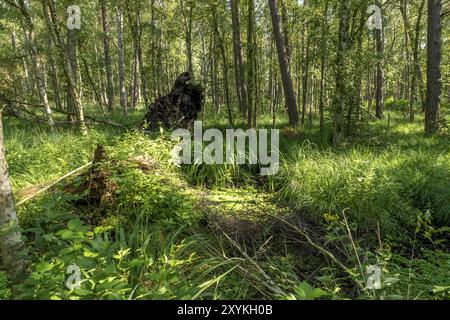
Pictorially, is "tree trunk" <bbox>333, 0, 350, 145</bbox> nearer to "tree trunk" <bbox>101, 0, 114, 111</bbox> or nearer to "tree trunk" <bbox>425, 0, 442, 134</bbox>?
"tree trunk" <bbox>425, 0, 442, 134</bbox>

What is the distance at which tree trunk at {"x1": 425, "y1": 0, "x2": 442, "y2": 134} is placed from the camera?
25.4ft

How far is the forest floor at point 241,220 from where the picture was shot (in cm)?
262

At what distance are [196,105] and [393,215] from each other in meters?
4.94

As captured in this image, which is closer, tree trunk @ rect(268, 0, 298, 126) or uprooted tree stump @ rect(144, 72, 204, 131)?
uprooted tree stump @ rect(144, 72, 204, 131)

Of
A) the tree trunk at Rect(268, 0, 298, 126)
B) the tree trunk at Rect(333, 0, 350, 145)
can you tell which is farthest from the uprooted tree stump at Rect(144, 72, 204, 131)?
the tree trunk at Rect(268, 0, 298, 126)

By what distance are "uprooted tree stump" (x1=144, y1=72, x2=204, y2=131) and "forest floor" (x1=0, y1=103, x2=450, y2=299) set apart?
188 centimetres

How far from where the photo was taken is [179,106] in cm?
765

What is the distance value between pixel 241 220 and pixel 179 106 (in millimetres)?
4177

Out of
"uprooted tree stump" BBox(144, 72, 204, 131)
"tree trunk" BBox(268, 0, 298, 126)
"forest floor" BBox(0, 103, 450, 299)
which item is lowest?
"forest floor" BBox(0, 103, 450, 299)

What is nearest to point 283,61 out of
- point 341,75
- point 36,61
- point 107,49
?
point 341,75

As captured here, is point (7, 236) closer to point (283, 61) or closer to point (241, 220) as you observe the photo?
point (241, 220)

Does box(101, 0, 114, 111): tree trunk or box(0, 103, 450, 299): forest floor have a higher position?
box(101, 0, 114, 111): tree trunk

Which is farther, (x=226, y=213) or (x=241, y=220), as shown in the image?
(x=226, y=213)

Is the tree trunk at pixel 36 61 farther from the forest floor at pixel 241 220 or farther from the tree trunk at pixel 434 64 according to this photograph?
the tree trunk at pixel 434 64
